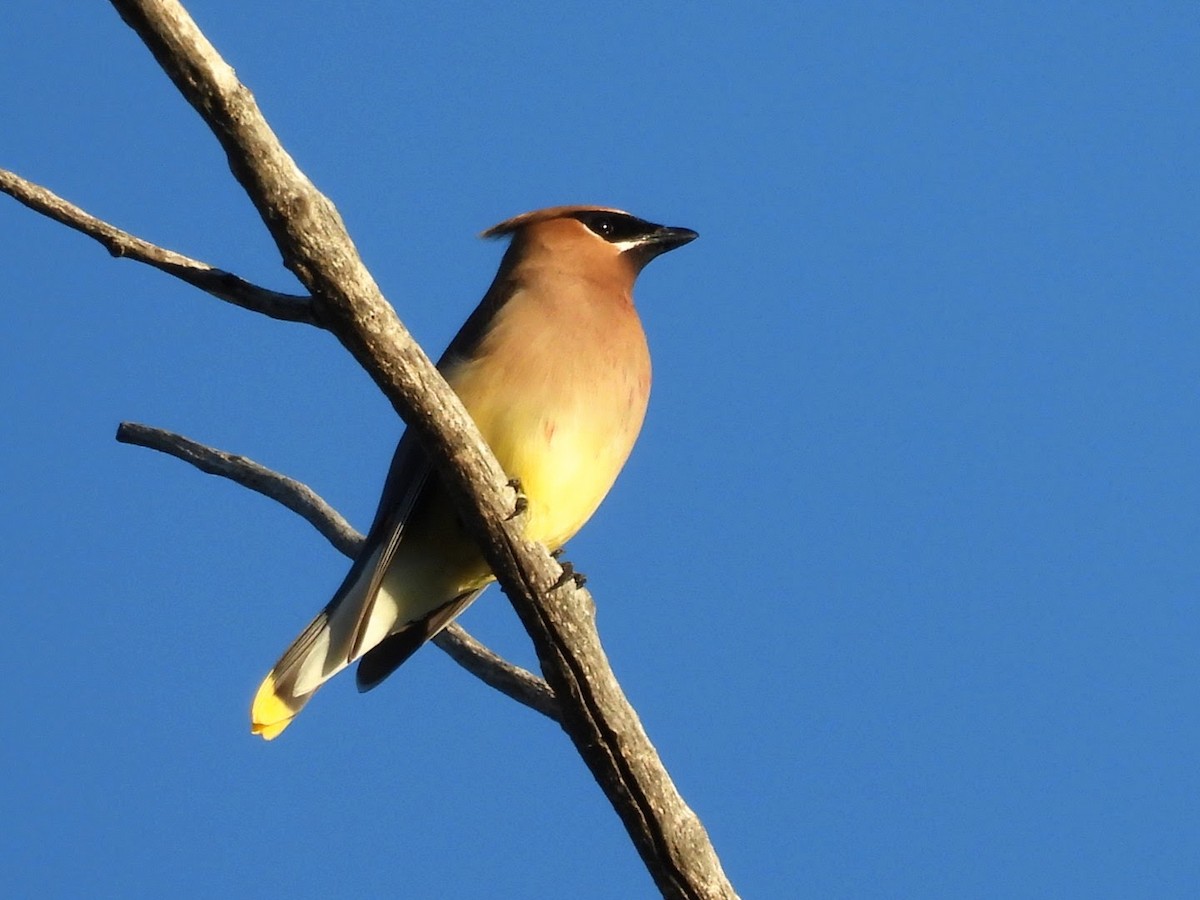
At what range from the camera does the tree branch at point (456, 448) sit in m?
3.20

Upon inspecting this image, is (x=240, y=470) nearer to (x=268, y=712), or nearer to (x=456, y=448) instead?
(x=268, y=712)

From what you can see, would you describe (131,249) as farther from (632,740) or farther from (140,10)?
(632,740)

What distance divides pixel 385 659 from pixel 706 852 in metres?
1.31

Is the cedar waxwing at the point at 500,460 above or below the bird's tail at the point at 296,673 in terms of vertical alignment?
above

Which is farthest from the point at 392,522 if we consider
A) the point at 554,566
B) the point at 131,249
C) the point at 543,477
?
the point at 131,249

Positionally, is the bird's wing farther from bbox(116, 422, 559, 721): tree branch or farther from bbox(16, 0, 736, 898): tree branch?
bbox(116, 422, 559, 721): tree branch

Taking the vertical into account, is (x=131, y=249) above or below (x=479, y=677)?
above

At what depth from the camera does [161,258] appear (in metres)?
3.63

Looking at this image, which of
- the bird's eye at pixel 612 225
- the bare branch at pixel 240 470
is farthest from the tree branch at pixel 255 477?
the bird's eye at pixel 612 225

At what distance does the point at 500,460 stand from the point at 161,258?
1.14 metres

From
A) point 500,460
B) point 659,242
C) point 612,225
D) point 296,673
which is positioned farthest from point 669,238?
point 296,673

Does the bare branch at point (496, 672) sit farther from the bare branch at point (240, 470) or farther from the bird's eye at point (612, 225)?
the bird's eye at point (612, 225)

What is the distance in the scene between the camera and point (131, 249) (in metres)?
3.63

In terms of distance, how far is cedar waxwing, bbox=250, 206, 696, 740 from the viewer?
14.6 feet
